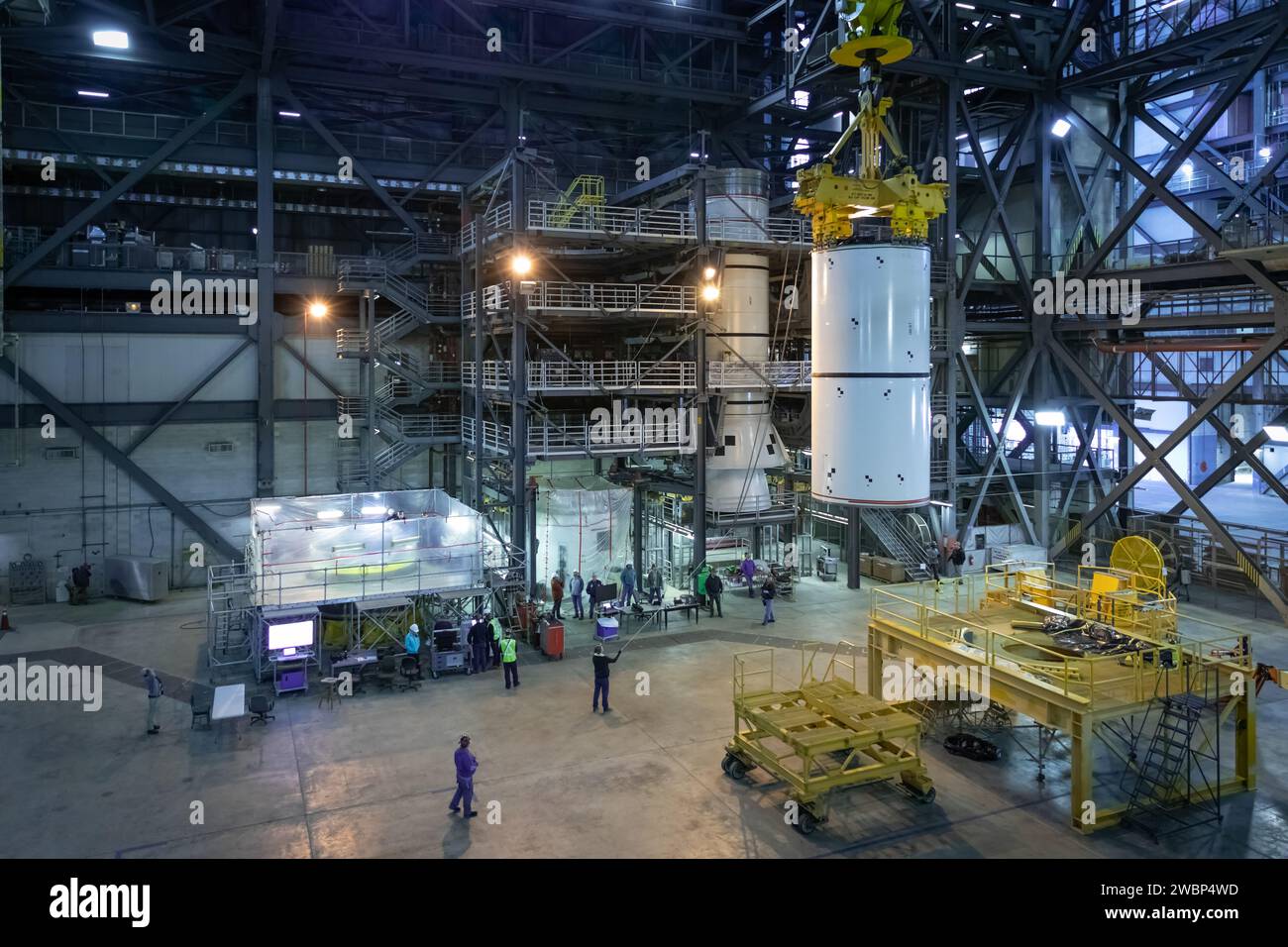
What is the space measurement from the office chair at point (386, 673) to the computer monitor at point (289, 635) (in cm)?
173

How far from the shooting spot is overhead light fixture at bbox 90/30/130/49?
1059 inches

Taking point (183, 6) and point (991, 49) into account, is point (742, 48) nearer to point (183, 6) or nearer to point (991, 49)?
point (991, 49)

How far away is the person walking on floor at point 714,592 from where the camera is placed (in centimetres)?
2500

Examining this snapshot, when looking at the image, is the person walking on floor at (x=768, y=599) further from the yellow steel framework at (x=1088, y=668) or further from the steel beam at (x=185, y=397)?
the steel beam at (x=185, y=397)

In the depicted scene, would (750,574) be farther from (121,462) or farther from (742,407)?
(121,462)

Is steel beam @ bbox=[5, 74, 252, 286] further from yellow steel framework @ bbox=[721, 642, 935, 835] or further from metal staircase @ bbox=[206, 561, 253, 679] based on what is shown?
yellow steel framework @ bbox=[721, 642, 935, 835]

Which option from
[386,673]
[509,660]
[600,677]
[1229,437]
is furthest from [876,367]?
[1229,437]

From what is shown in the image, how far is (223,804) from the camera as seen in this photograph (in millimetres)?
13734

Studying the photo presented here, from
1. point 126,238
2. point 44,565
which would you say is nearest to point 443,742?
point 44,565

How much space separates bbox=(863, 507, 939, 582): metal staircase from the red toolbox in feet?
42.2

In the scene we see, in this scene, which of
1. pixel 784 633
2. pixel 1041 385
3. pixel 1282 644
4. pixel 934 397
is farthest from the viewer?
pixel 1041 385

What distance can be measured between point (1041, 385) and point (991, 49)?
40.1 ft

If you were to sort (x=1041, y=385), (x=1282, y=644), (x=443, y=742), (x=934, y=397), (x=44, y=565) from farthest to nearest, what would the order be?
1. (x=1041, y=385)
2. (x=934, y=397)
3. (x=44, y=565)
4. (x=1282, y=644)
5. (x=443, y=742)

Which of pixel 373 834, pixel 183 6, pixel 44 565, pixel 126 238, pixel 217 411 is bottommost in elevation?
pixel 373 834
